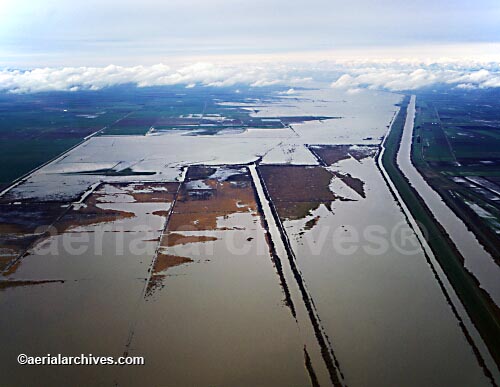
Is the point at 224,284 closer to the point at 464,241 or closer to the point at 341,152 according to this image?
the point at 464,241

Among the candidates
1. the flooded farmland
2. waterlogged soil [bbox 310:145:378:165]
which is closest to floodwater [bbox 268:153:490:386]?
the flooded farmland

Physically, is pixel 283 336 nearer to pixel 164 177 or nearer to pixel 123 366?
pixel 123 366

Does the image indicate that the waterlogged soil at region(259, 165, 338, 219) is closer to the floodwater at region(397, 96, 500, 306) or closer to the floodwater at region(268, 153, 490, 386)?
the floodwater at region(268, 153, 490, 386)

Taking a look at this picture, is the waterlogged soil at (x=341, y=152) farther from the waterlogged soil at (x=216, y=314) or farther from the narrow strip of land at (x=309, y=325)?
the narrow strip of land at (x=309, y=325)

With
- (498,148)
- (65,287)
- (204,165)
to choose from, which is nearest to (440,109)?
(498,148)
